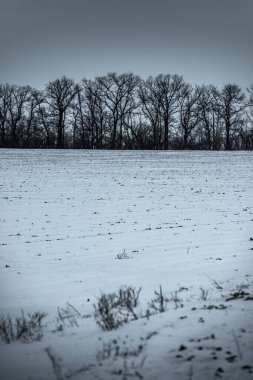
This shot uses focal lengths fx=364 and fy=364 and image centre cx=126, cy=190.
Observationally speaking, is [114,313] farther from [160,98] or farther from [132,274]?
[160,98]

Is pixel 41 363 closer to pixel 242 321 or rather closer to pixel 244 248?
pixel 242 321

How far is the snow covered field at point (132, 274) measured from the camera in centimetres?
347

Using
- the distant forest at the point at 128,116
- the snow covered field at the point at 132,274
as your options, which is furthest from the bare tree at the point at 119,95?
the snow covered field at the point at 132,274

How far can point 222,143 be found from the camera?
6700cm

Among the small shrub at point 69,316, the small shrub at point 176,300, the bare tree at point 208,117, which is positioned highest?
the bare tree at point 208,117

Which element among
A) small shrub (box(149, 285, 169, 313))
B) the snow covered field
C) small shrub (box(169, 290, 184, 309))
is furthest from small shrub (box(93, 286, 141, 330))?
small shrub (box(169, 290, 184, 309))

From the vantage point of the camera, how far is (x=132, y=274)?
7.09m

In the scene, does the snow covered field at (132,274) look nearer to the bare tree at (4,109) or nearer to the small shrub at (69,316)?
the small shrub at (69,316)

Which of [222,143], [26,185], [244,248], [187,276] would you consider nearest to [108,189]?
[26,185]

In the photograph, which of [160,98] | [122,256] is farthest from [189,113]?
[122,256]

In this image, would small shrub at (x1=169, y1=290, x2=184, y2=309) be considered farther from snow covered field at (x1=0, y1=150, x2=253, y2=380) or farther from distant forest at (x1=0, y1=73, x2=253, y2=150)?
distant forest at (x1=0, y1=73, x2=253, y2=150)

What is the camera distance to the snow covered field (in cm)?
347

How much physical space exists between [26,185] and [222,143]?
5229 cm

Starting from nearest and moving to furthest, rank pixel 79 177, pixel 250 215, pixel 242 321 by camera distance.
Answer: pixel 242 321
pixel 250 215
pixel 79 177
